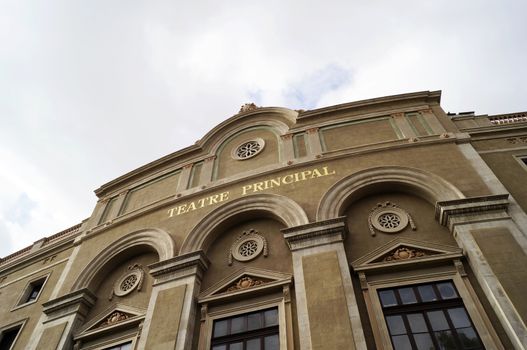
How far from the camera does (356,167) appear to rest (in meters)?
16.1

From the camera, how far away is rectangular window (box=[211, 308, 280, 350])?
1191 centimetres

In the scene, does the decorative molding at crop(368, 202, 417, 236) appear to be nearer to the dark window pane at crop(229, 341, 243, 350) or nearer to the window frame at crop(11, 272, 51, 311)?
the dark window pane at crop(229, 341, 243, 350)

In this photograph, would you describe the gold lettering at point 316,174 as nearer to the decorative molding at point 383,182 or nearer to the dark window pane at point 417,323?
Result: the decorative molding at point 383,182

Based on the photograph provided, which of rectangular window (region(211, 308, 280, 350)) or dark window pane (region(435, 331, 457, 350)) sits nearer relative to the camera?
dark window pane (region(435, 331, 457, 350))

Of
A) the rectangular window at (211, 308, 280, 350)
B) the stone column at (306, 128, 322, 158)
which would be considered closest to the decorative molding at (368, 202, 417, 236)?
the stone column at (306, 128, 322, 158)

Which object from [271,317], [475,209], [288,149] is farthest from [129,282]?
[475,209]

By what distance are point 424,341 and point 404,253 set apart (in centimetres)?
291

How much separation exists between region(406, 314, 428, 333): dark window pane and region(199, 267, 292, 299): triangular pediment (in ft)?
12.9

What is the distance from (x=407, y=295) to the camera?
38.3 ft

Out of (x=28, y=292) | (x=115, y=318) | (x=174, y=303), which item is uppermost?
(x=28, y=292)

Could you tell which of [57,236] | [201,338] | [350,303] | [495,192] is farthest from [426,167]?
[57,236]

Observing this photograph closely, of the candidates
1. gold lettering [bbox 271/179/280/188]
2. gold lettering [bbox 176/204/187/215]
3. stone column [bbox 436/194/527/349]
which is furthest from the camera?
gold lettering [bbox 176/204/187/215]

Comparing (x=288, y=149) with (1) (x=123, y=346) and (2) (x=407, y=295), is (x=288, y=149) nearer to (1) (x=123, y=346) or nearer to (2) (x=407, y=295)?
(2) (x=407, y=295)

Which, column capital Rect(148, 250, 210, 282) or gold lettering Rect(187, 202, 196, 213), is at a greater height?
gold lettering Rect(187, 202, 196, 213)
